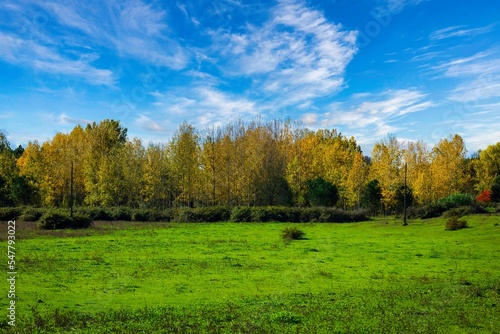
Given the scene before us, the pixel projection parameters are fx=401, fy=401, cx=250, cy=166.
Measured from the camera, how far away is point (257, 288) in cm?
1484

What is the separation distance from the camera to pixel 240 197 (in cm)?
6744

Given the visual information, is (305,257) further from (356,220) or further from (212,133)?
(212,133)

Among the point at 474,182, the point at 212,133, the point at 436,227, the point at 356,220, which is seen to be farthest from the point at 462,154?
the point at 212,133

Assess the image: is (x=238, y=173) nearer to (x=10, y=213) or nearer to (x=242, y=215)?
(x=242, y=215)

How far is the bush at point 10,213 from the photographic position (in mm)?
51531

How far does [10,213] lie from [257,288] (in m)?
48.9

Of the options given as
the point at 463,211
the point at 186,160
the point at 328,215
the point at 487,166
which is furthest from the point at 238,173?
the point at 487,166

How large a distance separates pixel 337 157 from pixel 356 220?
19.2 meters

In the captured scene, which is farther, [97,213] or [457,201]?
[97,213]

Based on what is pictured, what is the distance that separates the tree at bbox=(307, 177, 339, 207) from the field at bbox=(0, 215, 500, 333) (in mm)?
32496

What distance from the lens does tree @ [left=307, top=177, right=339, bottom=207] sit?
60438 millimetres

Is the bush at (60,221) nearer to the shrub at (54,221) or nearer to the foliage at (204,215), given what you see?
the shrub at (54,221)

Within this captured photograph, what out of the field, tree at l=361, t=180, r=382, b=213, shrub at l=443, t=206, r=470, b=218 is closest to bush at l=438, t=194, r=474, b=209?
shrub at l=443, t=206, r=470, b=218

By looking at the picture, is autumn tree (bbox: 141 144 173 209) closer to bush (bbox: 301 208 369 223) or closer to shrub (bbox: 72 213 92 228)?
shrub (bbox: 72 213 92 228)
